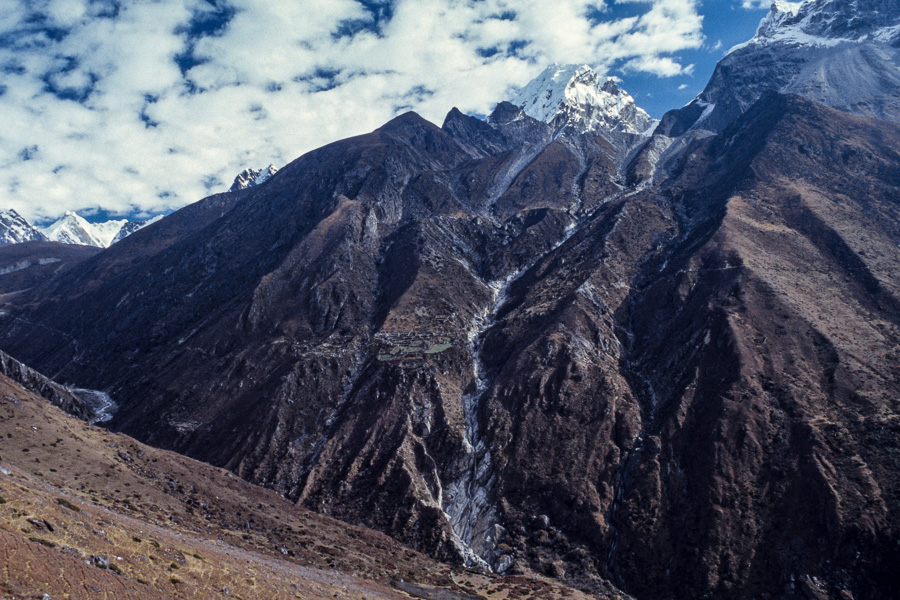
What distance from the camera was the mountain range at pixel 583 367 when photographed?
195 ft

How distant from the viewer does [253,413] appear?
92.0m

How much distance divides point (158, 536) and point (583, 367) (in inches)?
2769

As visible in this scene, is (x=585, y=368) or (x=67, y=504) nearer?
(x=67, y=504)

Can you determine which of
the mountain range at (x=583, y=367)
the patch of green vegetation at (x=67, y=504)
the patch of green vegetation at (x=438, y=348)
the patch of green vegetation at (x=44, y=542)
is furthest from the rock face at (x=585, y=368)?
the patch of green vegetation at (x=44, y=542)

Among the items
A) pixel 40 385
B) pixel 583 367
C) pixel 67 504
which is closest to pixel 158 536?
pixel 67 504

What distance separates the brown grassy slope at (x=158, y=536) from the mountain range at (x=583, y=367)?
9045 mm

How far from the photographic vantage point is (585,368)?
87.9 metres

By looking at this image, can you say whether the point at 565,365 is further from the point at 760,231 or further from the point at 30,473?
the point at 30,473

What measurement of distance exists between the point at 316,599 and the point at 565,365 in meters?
62.5

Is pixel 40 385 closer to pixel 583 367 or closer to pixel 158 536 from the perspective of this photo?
pixel 158 536

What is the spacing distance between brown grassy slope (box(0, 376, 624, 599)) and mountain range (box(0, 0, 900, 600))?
904 cm

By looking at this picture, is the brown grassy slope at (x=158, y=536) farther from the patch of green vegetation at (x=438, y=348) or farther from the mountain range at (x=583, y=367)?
the patch of green vegetation at (x=438, y=348)

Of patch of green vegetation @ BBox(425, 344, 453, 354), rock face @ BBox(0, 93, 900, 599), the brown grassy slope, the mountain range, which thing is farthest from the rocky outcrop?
patch of green vegetation @ BBox(425, 344, 453, 354)

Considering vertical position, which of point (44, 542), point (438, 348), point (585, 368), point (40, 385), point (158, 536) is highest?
point (585, 368)
